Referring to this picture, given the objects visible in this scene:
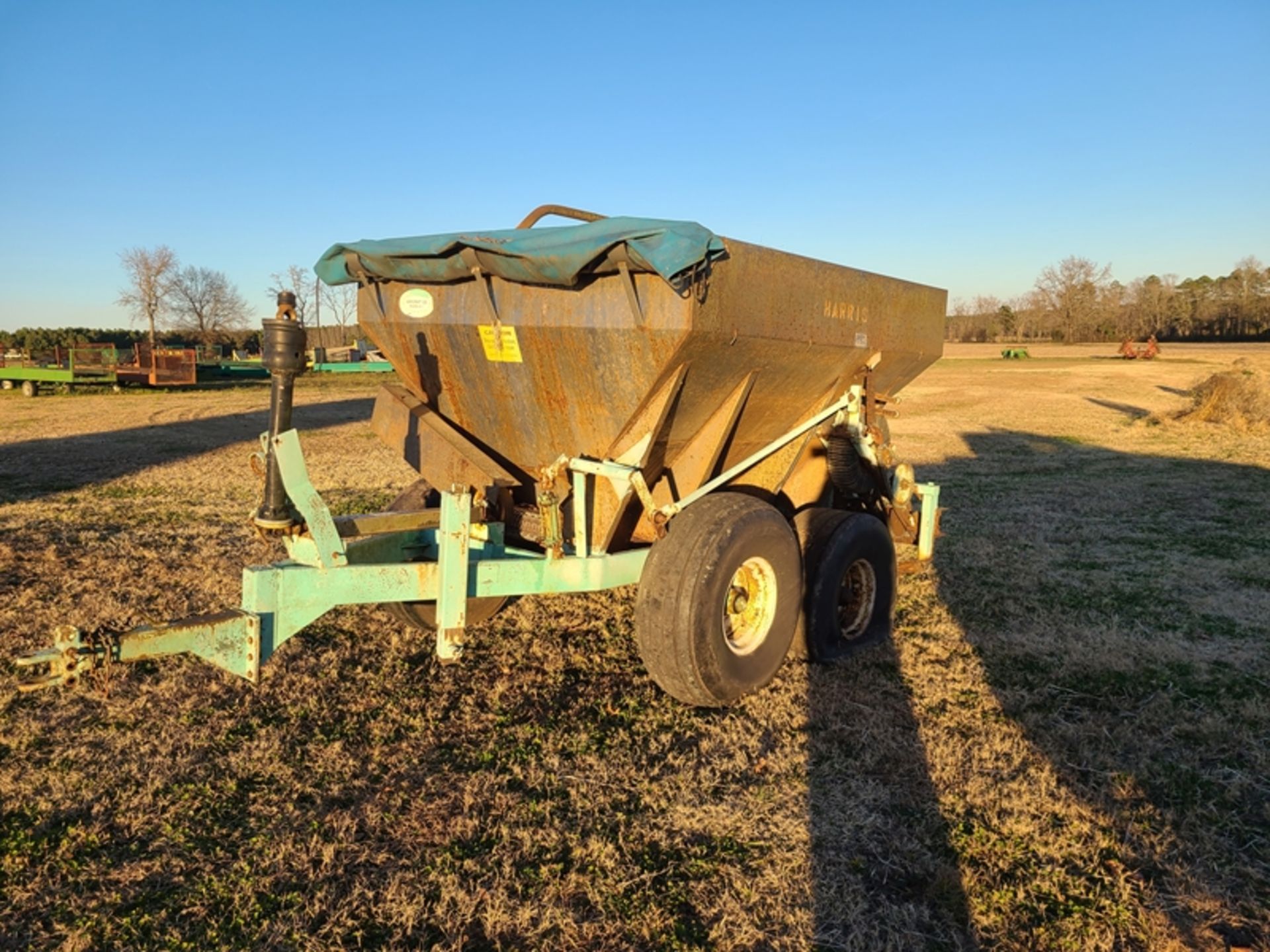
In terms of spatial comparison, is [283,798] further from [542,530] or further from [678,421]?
[678,421]

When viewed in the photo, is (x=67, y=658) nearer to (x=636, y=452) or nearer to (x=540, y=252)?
(x=540, y=252)

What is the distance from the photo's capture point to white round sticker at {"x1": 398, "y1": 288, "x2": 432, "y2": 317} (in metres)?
4.61

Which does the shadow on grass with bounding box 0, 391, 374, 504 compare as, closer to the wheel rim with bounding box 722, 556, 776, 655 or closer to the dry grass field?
the dry grass field

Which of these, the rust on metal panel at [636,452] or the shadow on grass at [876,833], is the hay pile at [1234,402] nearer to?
the shadow on grass at [876,833]

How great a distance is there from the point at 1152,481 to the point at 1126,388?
783 inches

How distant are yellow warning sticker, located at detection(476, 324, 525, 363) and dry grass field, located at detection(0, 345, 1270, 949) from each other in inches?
65.0

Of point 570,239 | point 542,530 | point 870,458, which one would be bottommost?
point 542,530

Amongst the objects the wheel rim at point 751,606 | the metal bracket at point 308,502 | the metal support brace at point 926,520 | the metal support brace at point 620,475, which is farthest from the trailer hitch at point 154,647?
the metal support brace at point 926,520

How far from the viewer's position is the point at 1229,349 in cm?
5438

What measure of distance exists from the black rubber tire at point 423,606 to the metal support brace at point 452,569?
93 centimetres

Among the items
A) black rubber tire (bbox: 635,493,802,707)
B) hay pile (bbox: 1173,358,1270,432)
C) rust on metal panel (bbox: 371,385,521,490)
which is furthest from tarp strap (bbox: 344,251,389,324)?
hay pile (bbox: 1173,358,1270,432)

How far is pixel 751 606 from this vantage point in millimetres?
4453

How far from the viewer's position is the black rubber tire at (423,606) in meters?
5.01

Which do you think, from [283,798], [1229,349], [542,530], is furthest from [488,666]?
[1229,349]
